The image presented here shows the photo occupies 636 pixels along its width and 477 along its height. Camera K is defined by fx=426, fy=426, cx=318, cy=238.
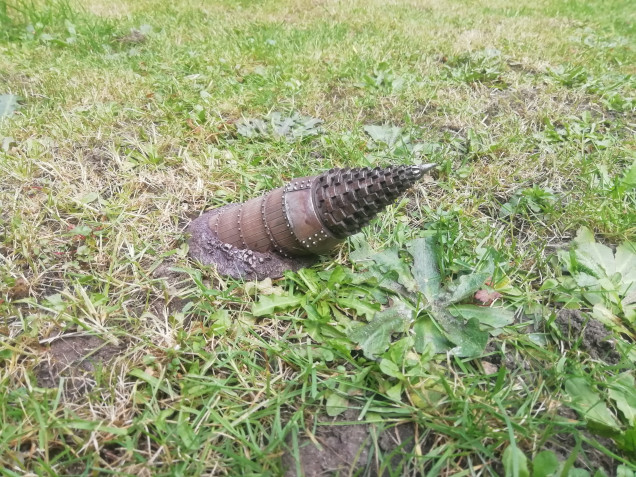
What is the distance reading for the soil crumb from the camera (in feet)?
7.65

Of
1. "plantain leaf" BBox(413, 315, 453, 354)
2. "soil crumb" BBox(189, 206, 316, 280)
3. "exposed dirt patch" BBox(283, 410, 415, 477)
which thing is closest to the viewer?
"exposed dirt patch" BBox(283, 410, 415, 477)

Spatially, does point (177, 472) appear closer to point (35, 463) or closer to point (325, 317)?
point (35, 463)

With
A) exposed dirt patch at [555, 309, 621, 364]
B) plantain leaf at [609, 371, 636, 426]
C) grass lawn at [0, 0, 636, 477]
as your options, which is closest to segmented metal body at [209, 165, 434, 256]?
grass lawn at [0, 0, 636, 477]

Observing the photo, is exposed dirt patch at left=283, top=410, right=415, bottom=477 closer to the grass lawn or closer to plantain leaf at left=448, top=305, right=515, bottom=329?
the grass lawn

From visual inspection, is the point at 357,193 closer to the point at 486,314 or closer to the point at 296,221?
the point at 296,221

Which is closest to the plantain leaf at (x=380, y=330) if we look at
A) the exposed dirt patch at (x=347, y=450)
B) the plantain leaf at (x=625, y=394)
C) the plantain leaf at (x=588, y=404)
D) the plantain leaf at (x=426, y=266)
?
the plantain leaf at (x=426, y=266)

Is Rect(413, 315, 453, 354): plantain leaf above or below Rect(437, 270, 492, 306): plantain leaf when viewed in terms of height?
below

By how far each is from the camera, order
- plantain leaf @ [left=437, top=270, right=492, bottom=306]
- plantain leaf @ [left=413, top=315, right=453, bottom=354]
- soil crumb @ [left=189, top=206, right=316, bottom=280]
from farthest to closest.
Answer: soil crumb @ [left=189, top=206, right=316, bottom=280] → plantain leaf @ [left=437, top=270, right=492, bottom=306] → plantain leaf @ [left=413, top=315, right=453, bottom=354]

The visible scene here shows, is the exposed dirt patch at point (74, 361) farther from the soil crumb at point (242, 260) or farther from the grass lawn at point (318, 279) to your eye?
the soil crumb at point (242, 260)

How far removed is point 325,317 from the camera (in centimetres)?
209

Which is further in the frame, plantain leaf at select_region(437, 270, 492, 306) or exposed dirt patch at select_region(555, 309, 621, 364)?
plantain leaf at select_region(437, 270, 492, 306)

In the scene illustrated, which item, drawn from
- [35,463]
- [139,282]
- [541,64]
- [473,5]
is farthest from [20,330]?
[473,5]

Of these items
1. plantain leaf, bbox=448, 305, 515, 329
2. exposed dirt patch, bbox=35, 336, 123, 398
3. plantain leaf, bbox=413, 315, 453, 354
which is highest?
plantain leaf, bbox=448, 305, 515, 329

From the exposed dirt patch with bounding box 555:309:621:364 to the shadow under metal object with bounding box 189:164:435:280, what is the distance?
1027 mm
